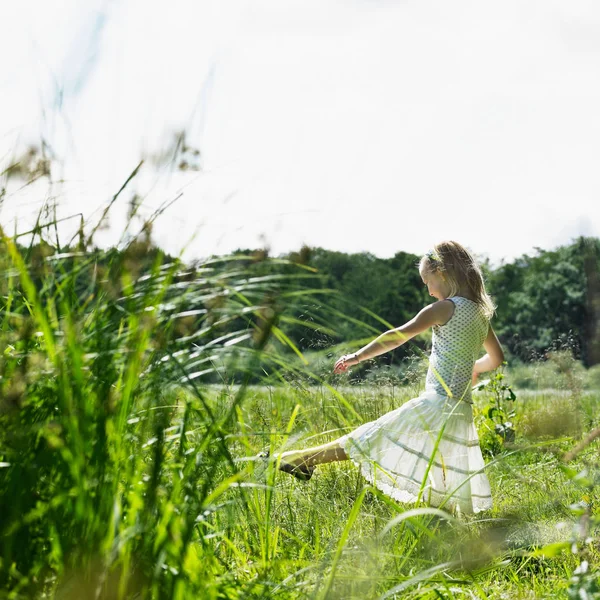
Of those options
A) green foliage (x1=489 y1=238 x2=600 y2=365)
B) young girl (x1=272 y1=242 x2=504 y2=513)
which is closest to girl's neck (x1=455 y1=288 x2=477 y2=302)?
young girl (x1=272 y1=242 x2=504 y2=513)

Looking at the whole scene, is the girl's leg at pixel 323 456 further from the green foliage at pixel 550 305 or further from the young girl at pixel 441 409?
the green foliage at pixel 550 305

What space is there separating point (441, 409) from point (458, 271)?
0.79m

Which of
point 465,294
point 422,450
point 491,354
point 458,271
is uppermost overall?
point 458,271

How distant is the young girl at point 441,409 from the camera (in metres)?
3.66

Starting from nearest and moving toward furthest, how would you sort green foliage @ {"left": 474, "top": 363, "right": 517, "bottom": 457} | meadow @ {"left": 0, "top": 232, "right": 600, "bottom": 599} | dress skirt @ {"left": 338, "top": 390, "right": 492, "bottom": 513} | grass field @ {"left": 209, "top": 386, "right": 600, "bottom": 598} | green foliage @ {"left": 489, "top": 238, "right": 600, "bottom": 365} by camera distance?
1. meadow @ {"left": 0, "top": 232, "right": 600, "bottom": 599}
2. grass field @ {"left": 209, "top": 386, "right": 600, "bottom": 598}
3. dress skirt @ {"left": 338, "top": 390, "right": 492, "bottom": 513}
4. green foliage @ {"left": 474, "top": 363, "right": 517, "bottom": 457}
5. green foliage @ {"left": 489, "top": 238, "right": 600, "bottom": 365}

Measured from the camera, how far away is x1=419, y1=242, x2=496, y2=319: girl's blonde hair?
4.05 meters

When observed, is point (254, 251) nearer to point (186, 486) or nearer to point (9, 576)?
point (186, 486)

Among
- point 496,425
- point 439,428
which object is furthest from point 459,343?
point 496,425

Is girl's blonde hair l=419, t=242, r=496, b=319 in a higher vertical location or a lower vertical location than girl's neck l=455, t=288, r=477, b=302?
higher

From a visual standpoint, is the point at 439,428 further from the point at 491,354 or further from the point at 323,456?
the point at 491,354

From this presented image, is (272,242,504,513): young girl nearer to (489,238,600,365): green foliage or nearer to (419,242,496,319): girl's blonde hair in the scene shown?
(419,242,496,319): girl's blonde hair

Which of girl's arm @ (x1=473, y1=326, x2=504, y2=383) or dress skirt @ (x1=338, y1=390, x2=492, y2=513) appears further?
girl's arm @ (x1=473, y1=326, x2=504, y2=383)

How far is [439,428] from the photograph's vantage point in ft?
12.1

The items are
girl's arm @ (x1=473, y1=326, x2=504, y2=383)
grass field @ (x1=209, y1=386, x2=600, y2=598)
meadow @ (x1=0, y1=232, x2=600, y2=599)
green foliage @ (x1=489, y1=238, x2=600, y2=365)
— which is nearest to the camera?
meadow @ (x1=0, y1=232, x2=600, y2=599)
